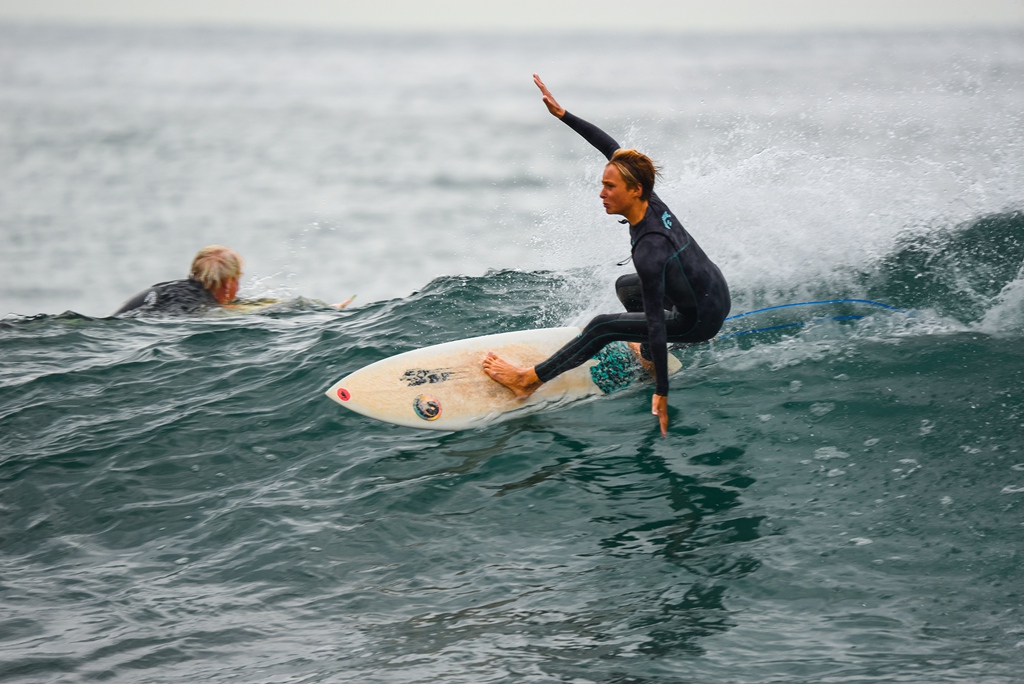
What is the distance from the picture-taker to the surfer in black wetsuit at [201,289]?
9.20 meters

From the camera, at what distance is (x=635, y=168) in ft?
19.3

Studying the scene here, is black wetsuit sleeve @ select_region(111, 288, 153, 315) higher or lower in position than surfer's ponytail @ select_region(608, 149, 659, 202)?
lower

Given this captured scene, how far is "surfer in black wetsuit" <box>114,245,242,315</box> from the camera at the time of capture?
9195 mm

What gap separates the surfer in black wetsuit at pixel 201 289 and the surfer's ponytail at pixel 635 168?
4.84m

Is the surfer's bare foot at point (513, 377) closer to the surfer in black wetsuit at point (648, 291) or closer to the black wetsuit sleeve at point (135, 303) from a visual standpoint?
the surfer in black wetsuit at point (648, 291)

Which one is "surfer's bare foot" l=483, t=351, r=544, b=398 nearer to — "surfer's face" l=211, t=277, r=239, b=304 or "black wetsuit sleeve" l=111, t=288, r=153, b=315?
"surfer's face" l=211, t=277, r=239, b=304

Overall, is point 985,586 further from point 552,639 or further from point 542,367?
point 542,367

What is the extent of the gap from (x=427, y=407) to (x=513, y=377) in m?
0.69

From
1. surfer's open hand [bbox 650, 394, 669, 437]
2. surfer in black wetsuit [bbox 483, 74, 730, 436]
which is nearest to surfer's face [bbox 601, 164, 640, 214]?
surfer in black wetsuit [bbox 483, 74, 730, 436]

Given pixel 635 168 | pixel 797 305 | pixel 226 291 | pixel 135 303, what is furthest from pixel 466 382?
pixel 135 303

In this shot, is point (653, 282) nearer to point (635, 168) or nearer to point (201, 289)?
point (635, 168)

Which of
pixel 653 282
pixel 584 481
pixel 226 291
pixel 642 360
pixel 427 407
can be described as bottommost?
pixel 584 481

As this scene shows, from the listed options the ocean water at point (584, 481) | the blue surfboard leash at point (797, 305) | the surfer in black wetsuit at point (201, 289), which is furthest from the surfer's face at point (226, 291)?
the blue surfboard leash at point (797, 305)

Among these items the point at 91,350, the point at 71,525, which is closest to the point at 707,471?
the point at 71,525
